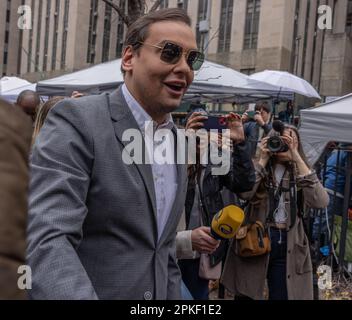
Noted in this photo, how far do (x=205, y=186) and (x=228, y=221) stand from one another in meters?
1.26

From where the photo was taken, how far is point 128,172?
57.5 inches

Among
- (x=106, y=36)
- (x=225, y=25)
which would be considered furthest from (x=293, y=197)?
(x=106, y=36)

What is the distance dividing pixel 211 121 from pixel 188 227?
2.70ft

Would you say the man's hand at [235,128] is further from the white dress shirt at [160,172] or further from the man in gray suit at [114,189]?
the white dress shirt at [160,172]

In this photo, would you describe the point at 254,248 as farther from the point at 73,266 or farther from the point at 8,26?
the point at 8,26

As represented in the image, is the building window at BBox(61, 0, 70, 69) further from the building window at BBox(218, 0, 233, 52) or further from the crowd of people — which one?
the crowd of people

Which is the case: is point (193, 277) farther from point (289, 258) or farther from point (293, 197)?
point (293, 197)

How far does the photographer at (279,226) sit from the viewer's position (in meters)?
3.31

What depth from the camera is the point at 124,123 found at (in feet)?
5.16

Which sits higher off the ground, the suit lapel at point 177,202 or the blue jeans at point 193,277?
the suit lapel at point 177,202

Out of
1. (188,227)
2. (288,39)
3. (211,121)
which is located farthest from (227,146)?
(288,39)

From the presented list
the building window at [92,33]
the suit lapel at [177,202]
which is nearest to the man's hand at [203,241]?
the suit lapel at [177,202]

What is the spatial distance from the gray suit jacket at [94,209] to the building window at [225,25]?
32.3m
